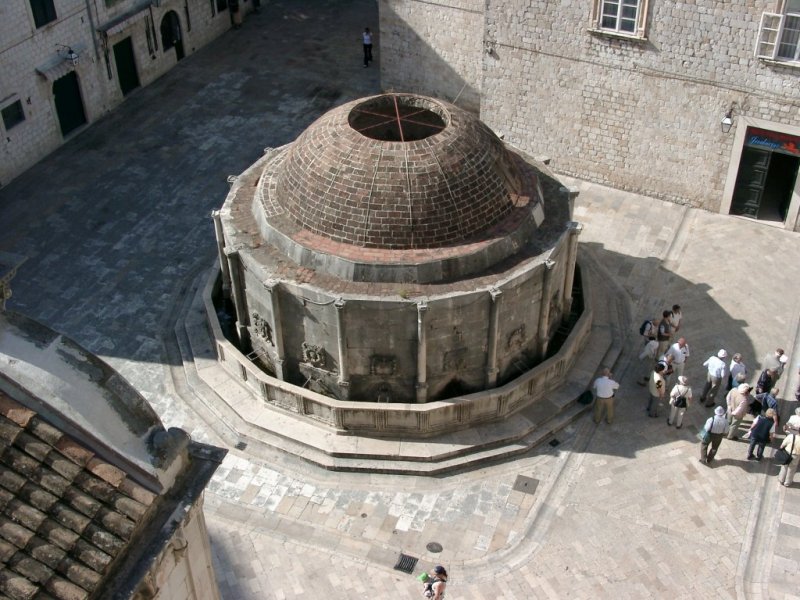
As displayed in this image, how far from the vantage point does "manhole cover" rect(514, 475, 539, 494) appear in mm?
21125

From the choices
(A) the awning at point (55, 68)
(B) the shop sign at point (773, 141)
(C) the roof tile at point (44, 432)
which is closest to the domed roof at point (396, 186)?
(B) the shop sign at point (773, 141)

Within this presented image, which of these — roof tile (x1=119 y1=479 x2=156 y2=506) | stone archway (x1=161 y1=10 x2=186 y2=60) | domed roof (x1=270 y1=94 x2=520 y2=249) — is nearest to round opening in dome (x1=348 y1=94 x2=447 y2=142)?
domed roof (x1=270 y1=94 x2=520 y2=249)

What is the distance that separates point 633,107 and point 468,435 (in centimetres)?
1248

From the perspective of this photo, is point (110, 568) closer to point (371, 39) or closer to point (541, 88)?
point (541, 88)

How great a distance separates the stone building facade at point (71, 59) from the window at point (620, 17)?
16809mm

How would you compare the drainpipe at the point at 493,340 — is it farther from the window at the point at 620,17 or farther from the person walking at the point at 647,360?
the window at the point at 620,17

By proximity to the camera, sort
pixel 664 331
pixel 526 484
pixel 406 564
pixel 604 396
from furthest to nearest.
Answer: pixel 664 331 < pixel 604 396 < pixel 526 484 < pixel 406 564

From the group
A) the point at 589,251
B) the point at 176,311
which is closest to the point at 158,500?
the point at 176,311

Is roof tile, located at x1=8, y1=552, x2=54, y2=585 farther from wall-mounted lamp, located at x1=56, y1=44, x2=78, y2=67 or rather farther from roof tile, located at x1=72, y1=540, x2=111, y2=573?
wall-mounted lamp, located at x1=56, y1=44, x2=78, y2=67

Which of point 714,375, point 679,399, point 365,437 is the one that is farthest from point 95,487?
point 714,375

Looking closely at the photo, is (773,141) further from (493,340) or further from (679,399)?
(493,340)

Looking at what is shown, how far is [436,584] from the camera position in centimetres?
1814

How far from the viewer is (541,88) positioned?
30.0m

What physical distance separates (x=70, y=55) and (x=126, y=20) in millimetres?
3023
